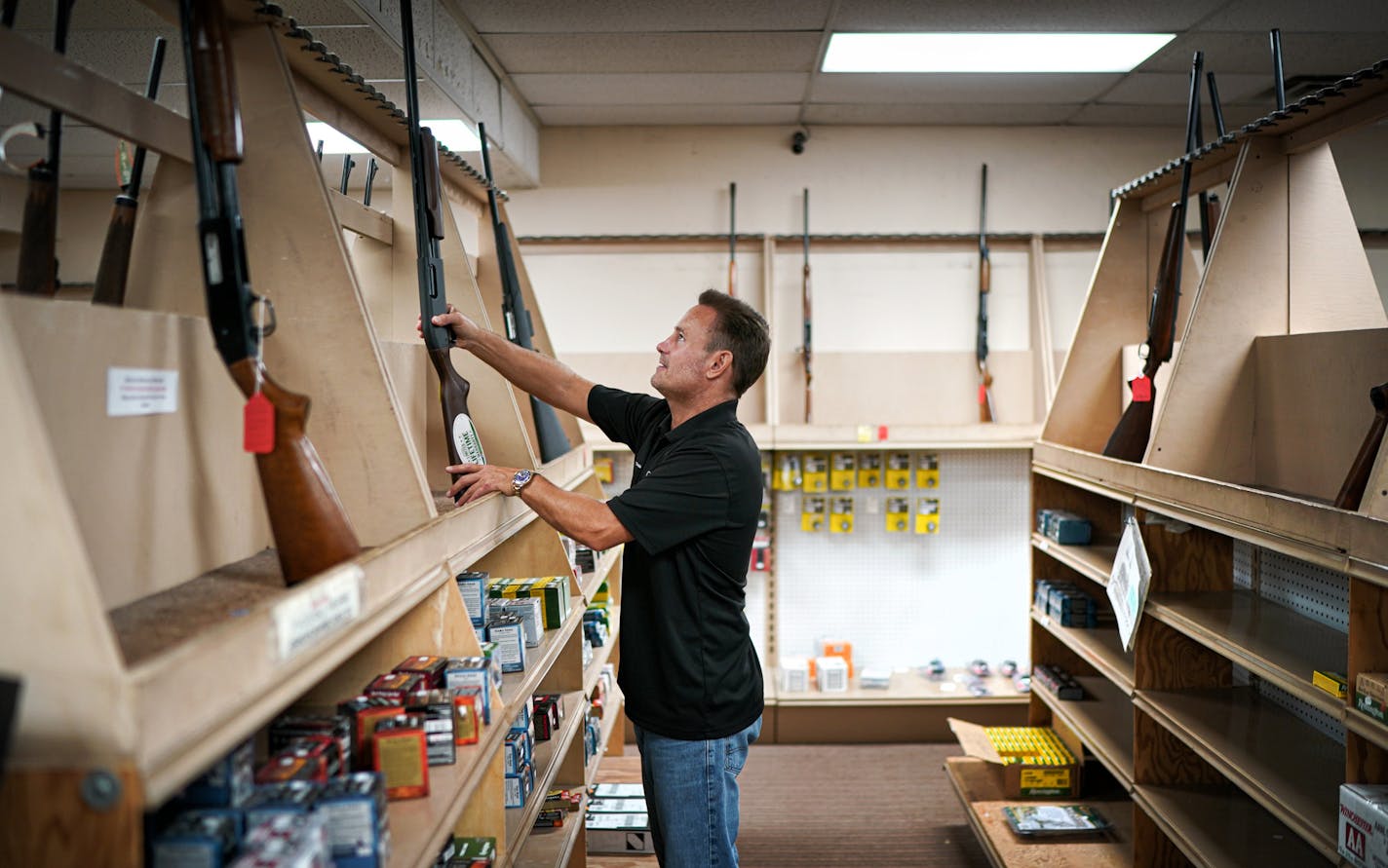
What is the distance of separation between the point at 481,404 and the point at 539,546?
1.45 feet

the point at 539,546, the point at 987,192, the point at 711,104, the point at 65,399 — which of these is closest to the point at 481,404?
the point at 539,546

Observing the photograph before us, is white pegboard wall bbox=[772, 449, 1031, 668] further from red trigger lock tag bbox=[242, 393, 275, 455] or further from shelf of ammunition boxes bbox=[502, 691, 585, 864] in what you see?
red trigger lock tag bbox=[242, 393, 275, 455]

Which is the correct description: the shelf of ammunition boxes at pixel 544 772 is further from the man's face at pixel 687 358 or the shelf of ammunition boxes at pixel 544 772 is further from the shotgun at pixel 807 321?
the shotgun at pixel 807 321

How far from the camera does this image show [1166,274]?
3.32m

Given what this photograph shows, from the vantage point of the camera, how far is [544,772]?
7.97 feet

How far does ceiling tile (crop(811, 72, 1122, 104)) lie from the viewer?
14.5ft

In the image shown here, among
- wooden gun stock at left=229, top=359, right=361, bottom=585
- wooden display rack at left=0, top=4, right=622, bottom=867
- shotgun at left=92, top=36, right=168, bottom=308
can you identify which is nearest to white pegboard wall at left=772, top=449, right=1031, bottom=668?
wooden display rack at left=0, top=4, right=622, bottom=867

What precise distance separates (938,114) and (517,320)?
292 cm

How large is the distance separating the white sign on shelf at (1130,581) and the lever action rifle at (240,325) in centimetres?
236

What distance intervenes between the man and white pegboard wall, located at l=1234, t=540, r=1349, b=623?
1670mm

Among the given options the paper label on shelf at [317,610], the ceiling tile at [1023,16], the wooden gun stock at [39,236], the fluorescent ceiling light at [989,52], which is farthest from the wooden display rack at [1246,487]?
the wooden gun stock at [39,236]

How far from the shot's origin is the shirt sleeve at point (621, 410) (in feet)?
9.07

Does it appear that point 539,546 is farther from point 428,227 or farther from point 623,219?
point 623,219

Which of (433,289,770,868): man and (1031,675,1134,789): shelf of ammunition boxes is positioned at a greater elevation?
(433,289,770,868): man
